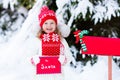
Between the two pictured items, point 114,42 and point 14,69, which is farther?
point 14,69

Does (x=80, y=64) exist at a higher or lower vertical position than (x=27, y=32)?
lower

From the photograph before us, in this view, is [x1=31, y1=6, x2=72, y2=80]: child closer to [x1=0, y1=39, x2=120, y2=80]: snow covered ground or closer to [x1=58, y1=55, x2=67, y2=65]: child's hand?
[x1=58, y1=55, x2=67, y2=65]: child's hand

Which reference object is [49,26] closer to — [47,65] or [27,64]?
[47,65]

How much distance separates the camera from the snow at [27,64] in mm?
5188

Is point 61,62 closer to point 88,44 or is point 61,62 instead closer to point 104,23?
point 88,44

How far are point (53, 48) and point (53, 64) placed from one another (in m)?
0.18

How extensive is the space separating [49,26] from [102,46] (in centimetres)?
61

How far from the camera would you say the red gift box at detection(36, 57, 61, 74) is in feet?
13.8

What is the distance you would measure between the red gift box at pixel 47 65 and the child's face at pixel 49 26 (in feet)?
1.00

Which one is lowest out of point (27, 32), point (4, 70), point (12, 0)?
point (4, 70)

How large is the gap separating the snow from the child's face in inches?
26.4

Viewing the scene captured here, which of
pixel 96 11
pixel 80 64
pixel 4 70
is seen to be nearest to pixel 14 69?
pixel 4 70

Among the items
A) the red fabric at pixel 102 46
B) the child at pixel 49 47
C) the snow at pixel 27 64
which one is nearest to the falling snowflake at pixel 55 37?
the child at pixel 49 47

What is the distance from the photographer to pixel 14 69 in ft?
18.2
